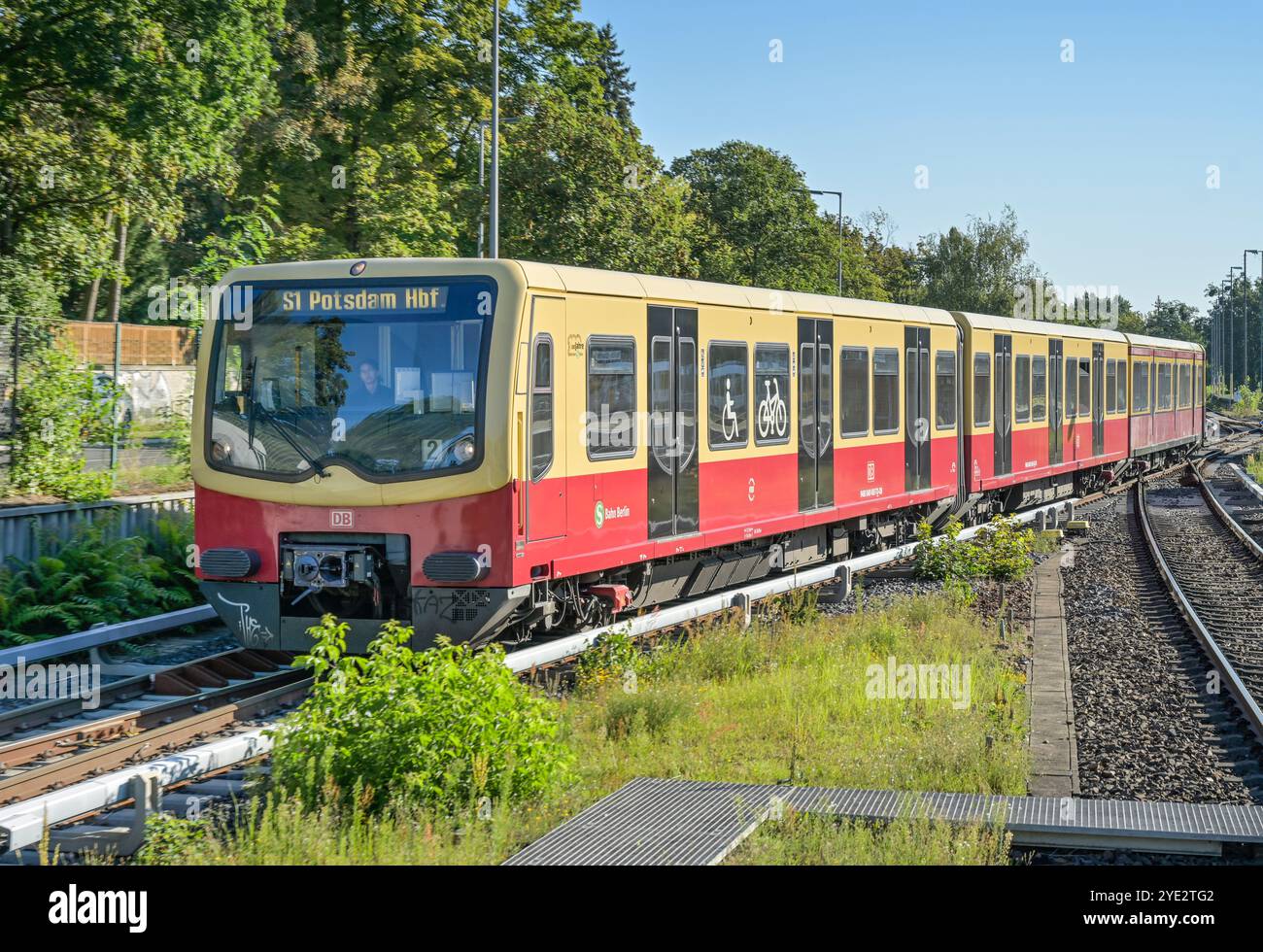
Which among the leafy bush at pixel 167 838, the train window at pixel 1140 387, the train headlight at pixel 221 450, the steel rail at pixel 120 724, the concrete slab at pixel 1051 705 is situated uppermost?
the train window at pixel 1140 387

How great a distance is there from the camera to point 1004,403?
23156 millimetres

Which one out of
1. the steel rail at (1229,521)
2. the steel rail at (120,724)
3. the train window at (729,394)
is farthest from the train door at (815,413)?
the steel rail at (1229,521)

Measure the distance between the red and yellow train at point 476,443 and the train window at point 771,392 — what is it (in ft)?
0.10

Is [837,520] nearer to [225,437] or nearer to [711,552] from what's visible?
[711,552]

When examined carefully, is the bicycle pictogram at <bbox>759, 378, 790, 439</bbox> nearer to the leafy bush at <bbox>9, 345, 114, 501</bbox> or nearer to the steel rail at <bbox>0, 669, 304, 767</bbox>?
the steel rail at <bbox>0, 669, 304, 767</bbox>

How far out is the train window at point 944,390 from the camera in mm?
20312

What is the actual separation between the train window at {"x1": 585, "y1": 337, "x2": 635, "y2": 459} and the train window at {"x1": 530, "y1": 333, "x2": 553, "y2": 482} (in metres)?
0.70

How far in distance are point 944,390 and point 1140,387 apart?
14.3 m

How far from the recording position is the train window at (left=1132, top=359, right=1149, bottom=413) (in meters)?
32.3

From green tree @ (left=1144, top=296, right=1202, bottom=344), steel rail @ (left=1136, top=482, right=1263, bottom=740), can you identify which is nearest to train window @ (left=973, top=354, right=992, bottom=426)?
steel rail @ (left=1136, top=482, right=1263, bottom=740)

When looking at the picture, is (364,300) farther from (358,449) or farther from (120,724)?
(120,724)

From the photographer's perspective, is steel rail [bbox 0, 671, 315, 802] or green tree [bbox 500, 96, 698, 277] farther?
green tree [bbox 500, 96, 698, 277]

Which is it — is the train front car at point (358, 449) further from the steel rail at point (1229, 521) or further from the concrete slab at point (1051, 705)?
the steel rail at point (1229, 521)
